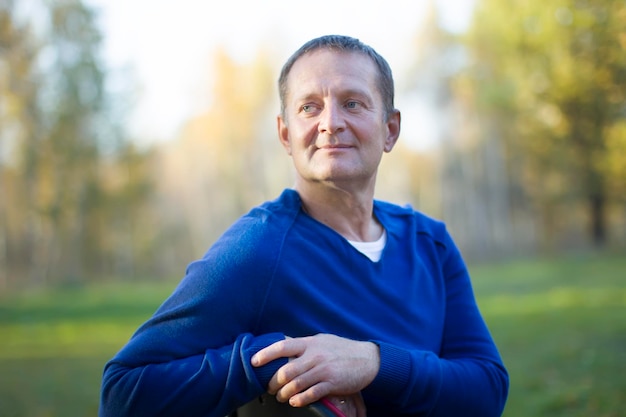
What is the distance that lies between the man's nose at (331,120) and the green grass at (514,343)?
3538mm

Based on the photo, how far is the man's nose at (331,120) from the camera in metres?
1.60

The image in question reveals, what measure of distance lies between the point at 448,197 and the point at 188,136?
1288cm

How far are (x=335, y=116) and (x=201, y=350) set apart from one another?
2.25 ft

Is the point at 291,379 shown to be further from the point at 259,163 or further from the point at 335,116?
the point at 259,163

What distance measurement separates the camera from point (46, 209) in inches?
803

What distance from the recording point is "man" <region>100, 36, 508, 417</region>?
1368mm

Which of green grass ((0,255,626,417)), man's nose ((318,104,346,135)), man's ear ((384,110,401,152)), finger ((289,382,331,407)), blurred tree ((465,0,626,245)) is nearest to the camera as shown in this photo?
finger ((289,382,331,407))

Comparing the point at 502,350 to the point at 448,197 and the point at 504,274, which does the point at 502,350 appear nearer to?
the point at 504,274

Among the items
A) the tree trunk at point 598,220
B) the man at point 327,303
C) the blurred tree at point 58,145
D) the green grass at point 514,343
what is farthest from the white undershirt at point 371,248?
the tree trunk at point 598,220

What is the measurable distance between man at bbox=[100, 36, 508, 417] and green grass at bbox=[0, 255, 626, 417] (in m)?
3.07

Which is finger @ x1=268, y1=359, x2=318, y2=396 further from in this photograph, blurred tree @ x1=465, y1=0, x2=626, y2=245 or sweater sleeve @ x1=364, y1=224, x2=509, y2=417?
blurred tree @ x1=465, y1=0, x2=626, y2=245

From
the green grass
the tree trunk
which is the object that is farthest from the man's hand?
the tree trunk

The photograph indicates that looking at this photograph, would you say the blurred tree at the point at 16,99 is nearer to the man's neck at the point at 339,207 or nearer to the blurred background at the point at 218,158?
the blurred background at the point at 218,158

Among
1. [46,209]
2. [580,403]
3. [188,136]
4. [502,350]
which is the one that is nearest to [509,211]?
[188,136]
